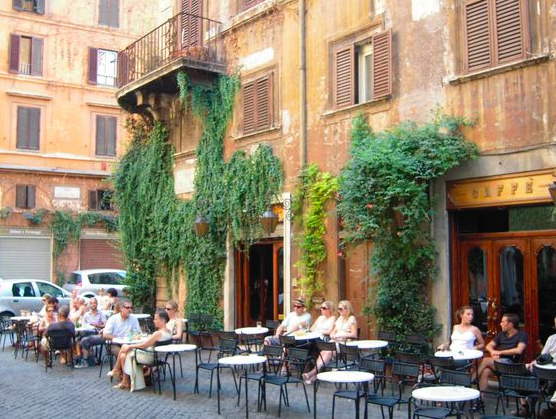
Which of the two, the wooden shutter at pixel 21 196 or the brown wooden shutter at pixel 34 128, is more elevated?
the brown wooden shutter at pixel 34 128

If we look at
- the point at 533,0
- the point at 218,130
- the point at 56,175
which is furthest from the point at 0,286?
the point at 533,0

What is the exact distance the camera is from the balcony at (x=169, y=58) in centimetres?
1564

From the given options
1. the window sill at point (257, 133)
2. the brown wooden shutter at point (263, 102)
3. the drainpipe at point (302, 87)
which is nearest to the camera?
the drainpipe at point (302, 87)

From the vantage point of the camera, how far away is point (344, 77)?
12641 millimetres

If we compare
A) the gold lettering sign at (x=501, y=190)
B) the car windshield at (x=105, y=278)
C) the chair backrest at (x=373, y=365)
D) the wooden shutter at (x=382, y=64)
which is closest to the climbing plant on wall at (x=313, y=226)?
the wooden shutter at (x=382, y=64)

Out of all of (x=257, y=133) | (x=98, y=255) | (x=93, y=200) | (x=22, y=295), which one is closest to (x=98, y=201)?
(x=93, y=200)

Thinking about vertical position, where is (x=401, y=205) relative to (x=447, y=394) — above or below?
above

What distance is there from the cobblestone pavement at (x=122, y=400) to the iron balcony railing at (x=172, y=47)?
738 cm

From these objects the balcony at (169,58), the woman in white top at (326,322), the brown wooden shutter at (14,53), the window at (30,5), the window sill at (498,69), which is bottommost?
the woman in white top at (326,322)

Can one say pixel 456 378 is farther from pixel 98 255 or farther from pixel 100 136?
pixel 100 136

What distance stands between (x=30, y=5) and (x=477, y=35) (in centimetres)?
2620

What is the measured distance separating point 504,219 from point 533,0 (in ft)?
10.2

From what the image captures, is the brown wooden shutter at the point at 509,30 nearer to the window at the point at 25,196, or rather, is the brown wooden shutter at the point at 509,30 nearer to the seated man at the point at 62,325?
the seated man at the point at 62,325

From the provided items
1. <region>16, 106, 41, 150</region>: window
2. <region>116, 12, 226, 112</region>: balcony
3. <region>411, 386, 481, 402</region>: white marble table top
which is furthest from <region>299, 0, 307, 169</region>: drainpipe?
<region>16, 106, 41, 150</region>: window
